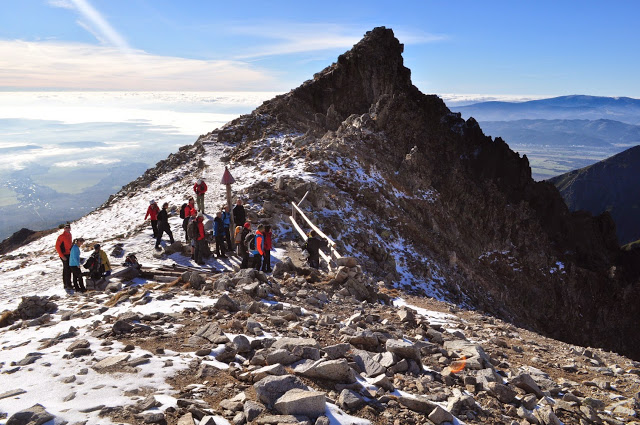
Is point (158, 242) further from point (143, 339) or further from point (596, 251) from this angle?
point (596, 251)

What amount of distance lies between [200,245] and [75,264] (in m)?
4.00

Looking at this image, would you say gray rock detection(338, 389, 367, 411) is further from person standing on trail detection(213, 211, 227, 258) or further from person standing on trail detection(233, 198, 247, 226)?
person standing on trail detection(233, 198, 247, 226)

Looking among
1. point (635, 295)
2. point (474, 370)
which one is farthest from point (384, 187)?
point (635, 295)

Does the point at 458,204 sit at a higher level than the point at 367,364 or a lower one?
lower

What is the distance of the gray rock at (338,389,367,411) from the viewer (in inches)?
198

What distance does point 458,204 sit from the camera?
35156mm

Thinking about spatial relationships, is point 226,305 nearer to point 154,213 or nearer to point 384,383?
point 384,383

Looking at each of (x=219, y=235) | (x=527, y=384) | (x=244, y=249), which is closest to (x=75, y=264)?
(x=219, y=235)

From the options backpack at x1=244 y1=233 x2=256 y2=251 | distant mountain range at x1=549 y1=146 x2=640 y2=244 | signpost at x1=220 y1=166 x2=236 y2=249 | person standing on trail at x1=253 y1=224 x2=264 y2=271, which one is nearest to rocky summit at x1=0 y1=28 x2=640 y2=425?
person standing on trail at x1=253 y1=224 x2=264 y2=271

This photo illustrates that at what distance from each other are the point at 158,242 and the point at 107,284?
3971 mm

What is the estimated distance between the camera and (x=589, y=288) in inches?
1432

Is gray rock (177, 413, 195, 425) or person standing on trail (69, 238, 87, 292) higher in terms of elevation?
gray rock (177, 413, 195, 425)

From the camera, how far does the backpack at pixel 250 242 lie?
1415 centimetres

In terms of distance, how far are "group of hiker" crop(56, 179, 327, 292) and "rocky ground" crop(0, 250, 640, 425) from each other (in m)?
2.42
